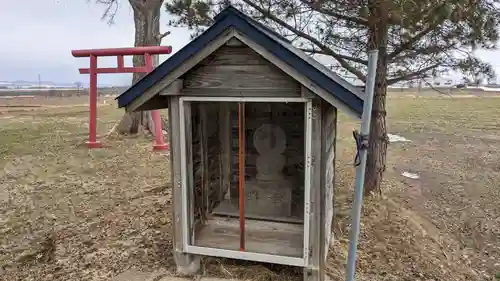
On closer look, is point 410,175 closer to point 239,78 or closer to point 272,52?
point 239,78

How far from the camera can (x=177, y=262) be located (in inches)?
145

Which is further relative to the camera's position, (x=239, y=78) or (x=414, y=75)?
(x=414, y=75)

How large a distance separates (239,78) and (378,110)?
3120 mm

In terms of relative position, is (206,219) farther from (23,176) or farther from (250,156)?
(23,176)

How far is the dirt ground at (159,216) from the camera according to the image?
4105 millimetres

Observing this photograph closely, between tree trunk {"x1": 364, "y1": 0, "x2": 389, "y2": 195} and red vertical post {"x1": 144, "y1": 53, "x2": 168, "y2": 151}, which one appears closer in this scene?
tree trunk {"x1": 364, "y1": 0, "x2": 389, "y2": 195}

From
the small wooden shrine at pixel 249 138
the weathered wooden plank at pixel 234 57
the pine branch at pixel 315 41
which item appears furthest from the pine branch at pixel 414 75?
the weathered wooden plank at pixel 234 57

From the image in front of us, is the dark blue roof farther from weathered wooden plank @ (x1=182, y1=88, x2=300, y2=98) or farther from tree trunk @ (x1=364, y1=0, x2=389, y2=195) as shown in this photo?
tree trunk @ (x1=364, y1=0, x2=389, y2=195)

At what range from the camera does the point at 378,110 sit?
5.70 metres

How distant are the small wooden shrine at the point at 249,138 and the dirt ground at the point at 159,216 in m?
0.34

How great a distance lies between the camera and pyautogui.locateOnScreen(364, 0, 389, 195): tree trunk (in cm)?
524

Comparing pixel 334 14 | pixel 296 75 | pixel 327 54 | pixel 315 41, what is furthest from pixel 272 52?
pixel 327 54

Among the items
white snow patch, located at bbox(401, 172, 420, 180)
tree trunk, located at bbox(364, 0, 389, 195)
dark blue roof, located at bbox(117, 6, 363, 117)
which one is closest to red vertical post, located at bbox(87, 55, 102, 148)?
tree trunk, located at bbox(364, 0, 389, 195)

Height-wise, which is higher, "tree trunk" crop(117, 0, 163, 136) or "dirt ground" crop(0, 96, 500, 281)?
"tree trunk" crop(117, 0, 163, 136)
